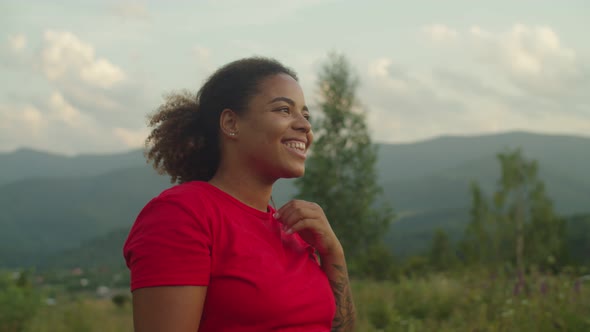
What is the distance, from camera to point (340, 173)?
27.7 metres

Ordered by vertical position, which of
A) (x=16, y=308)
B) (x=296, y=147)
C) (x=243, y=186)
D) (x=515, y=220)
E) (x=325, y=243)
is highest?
(x=296, y=147)

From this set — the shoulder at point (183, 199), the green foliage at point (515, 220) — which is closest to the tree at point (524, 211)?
the green foliage at point (515, 220)

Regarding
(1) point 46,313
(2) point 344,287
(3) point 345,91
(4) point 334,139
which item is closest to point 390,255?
(4) point 334,139

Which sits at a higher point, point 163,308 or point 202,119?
point 202,119

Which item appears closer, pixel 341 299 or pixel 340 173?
pixel 341 299

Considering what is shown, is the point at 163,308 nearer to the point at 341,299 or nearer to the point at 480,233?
the point at 341,299

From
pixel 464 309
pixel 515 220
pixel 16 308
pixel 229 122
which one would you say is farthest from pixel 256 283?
pixel 515 220

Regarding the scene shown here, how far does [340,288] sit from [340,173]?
25.1 meters

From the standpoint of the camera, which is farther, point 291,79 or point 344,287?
point 344,287

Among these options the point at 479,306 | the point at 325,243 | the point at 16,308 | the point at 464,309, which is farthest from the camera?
the point at 16,308

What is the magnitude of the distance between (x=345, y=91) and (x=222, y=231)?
25.6 metres

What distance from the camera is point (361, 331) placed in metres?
6.35

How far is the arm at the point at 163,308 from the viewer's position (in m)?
1.91

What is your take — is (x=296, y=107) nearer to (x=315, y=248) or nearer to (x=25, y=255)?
(x=315, y=248)
